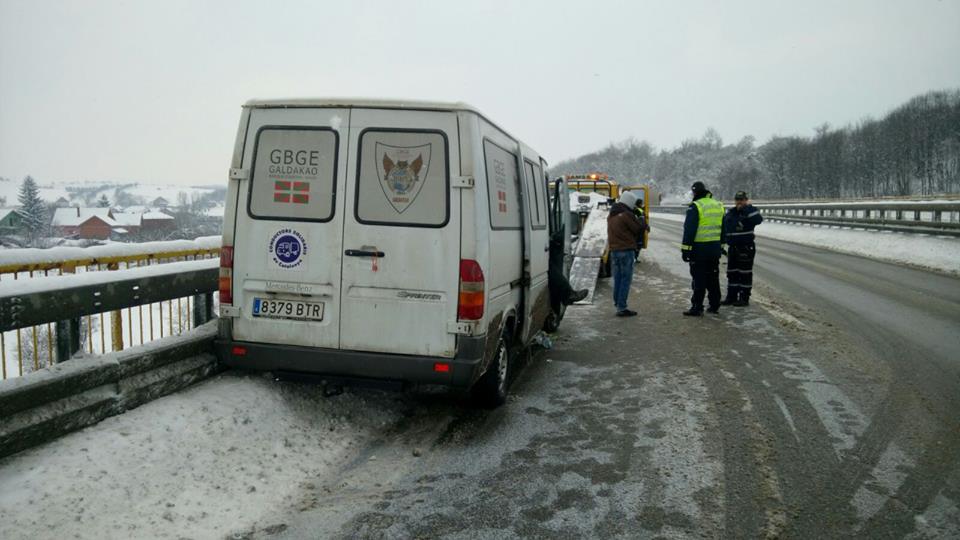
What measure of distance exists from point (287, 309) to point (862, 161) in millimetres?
115344

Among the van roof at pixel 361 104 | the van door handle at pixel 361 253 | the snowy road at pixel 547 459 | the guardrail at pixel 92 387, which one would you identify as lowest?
the snowy road at pixel 547 459

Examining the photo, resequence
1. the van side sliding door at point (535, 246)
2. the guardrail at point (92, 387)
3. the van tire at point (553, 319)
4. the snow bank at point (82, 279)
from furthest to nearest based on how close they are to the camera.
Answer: the van tire at point (553, 319) → the van side sliding door at point (535, 246) → the snow bank at point (82, 279) → the guardrail at point (92, 387)

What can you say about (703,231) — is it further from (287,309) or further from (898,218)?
(898,218)

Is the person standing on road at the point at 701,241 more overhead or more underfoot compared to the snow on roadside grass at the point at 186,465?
more overhead

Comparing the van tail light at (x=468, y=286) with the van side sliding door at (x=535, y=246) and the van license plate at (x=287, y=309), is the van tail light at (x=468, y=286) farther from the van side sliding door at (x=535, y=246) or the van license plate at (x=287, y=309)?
the van side sliding door at (x=535, y=246)

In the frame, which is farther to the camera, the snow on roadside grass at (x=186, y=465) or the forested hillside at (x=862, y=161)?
the forested hillside at (x=862, y=161)

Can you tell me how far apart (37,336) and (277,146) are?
7.56 feet

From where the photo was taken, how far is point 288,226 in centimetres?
449

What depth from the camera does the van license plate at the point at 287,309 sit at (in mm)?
4457

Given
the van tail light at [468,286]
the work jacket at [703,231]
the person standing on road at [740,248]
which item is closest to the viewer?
the van tail light at [468,286]

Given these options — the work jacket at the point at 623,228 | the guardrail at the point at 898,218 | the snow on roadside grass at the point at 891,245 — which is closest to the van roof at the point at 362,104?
the work jacket at the point at 623,228

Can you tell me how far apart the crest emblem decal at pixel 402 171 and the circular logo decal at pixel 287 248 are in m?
0.71

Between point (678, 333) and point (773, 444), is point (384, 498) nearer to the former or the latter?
point (773, 444)

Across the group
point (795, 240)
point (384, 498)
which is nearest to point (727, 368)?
point (384, 498)
